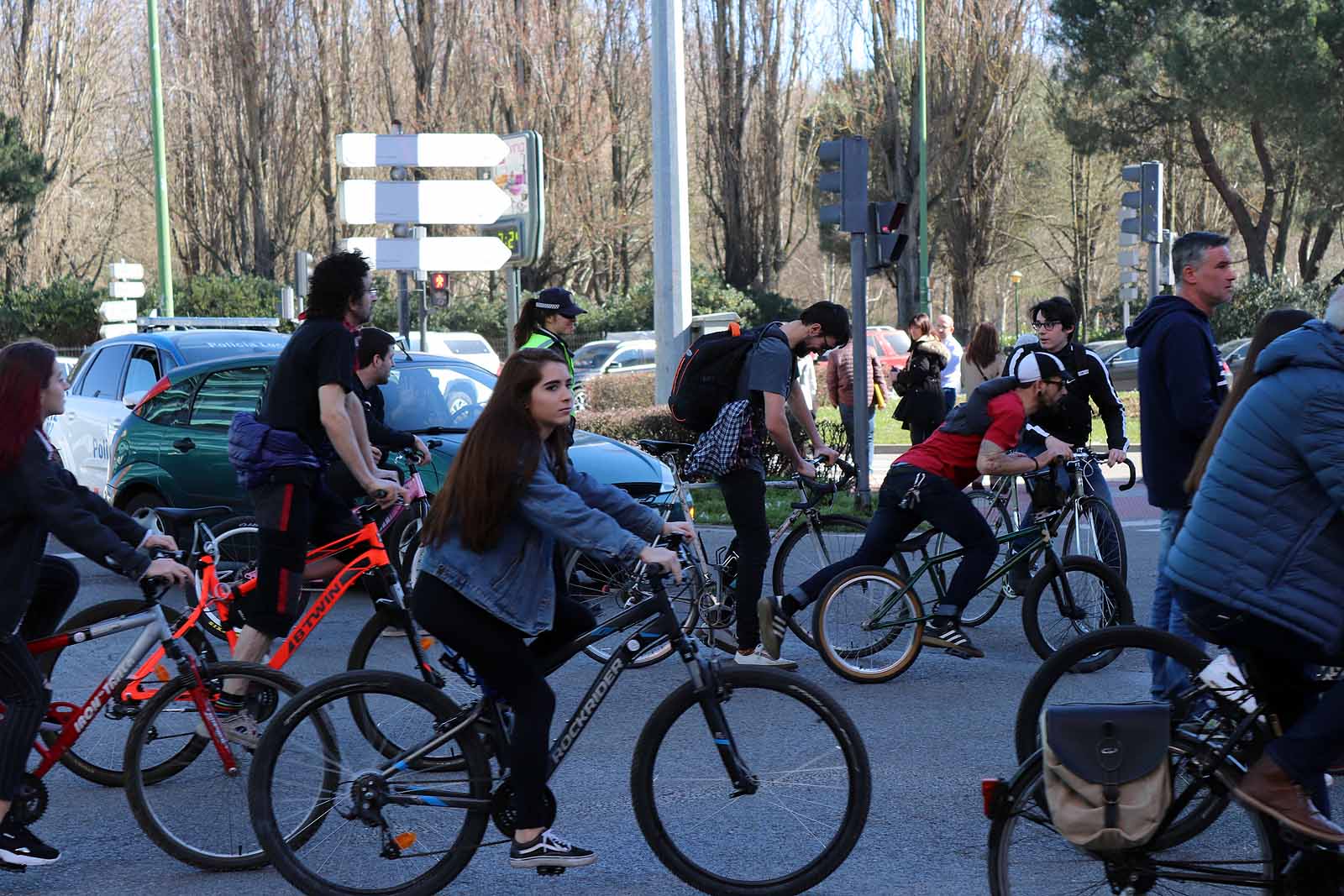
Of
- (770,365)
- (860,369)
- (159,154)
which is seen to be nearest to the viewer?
(770,365)

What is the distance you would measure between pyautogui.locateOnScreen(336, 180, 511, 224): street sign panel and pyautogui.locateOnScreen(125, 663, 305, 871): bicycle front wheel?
10164 mm

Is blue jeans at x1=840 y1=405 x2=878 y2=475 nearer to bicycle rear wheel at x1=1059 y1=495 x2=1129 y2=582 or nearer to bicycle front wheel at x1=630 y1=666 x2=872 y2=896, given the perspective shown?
bicycle rear wheel at x1=1059 y1=495 x2=1129 y2=582

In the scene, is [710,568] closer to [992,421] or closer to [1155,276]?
[992,421]

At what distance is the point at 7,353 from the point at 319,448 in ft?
5.72

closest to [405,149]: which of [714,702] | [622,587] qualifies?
[622,587]

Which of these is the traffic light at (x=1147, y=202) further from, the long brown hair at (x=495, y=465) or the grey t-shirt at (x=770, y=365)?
the long brown hair at (x=495, y=465)

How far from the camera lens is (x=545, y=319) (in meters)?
8.52

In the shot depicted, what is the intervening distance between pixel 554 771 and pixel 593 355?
28515 mm

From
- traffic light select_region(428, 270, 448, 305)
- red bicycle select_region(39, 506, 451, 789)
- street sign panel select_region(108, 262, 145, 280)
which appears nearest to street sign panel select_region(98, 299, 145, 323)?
street sign panel select_region(108, 262, 145, 280)

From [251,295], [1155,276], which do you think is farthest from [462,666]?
[251,295]

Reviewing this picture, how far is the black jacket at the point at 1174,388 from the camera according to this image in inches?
242

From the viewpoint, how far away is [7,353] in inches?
186

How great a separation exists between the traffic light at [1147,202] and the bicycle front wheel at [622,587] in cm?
1036

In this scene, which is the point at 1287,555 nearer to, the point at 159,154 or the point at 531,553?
the point at 531,553
